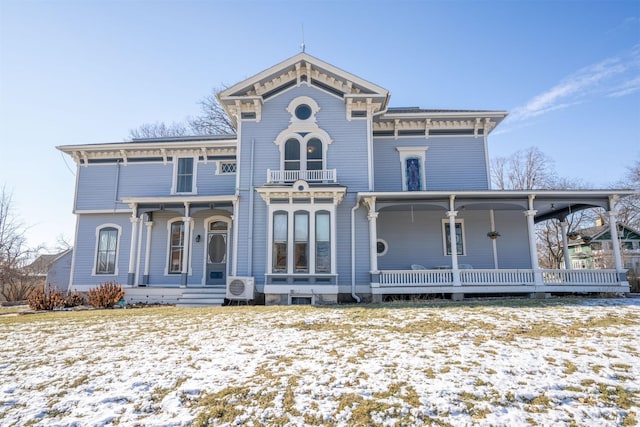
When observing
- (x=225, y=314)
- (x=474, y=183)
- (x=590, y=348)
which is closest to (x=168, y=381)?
(x=225, y=314)

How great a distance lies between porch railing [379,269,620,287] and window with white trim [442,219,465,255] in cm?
169

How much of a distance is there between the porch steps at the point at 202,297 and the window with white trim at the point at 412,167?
7616 mm

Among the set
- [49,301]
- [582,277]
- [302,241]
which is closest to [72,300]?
[49,301]

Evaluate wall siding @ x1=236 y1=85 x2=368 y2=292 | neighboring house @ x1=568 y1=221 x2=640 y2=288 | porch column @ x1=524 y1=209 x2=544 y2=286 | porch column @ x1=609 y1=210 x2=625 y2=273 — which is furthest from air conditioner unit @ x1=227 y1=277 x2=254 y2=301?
neighboring house @ x1=568 y1=221 x2=640 y2=288

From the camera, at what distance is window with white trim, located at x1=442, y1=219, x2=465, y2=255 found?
13008 millimetres

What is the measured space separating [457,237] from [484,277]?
6.98ft

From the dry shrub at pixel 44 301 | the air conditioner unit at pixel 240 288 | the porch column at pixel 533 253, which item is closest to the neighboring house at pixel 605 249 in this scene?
the porch column at pixel 533 253

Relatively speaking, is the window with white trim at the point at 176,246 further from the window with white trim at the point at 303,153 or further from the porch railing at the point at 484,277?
the porch railing at the point at 484,277

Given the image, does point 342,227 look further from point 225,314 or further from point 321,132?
point 225,314

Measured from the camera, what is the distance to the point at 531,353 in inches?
195

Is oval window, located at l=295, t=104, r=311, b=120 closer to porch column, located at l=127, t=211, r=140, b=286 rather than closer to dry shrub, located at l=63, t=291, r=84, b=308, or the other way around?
porch column, located at l=127, t=211, r=140, b=286

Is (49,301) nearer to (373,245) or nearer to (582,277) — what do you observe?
(373,245)

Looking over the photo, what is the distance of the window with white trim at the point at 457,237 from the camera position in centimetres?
1301

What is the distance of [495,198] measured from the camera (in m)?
11.6
